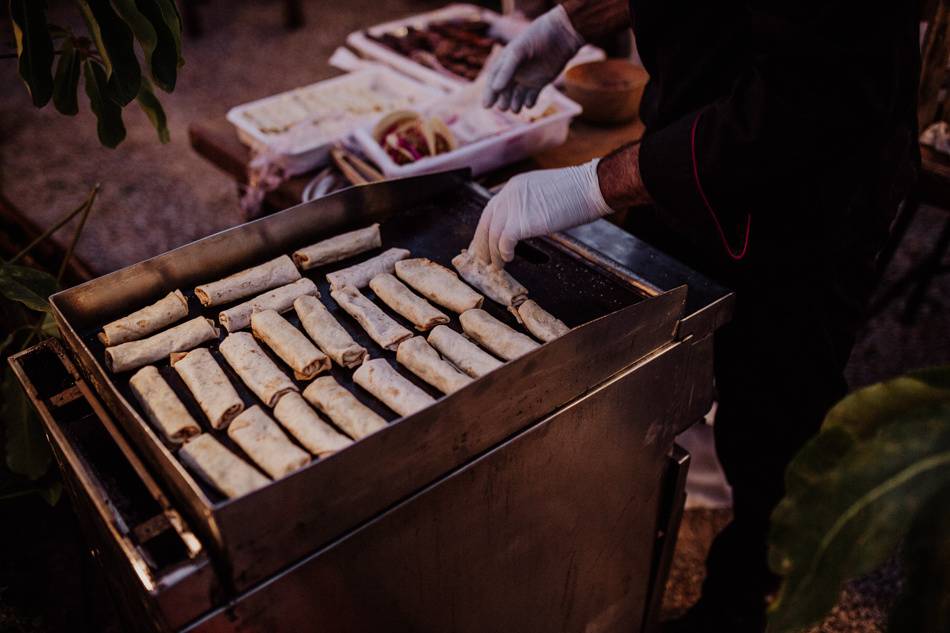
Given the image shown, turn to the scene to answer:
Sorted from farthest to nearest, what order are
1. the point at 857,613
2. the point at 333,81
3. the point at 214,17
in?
the point at 214,17, the point at 333,81, the point at 857,613

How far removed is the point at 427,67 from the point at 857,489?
321 centimetres

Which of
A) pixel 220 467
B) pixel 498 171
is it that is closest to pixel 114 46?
pixel 220 467

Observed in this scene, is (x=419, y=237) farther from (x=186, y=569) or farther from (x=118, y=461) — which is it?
(x=186, y=569)

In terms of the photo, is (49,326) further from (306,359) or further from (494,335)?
(494,335)

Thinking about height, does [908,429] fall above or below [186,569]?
above

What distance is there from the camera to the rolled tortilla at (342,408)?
1425mm

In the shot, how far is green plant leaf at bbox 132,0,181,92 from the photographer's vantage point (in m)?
1.58

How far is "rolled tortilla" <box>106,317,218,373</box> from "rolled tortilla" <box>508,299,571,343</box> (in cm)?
75

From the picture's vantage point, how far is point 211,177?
219 inches

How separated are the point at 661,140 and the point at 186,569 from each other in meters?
1.37

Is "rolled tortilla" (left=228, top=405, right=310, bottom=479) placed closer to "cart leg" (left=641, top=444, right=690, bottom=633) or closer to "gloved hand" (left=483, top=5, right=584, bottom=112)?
"cart leg" (left=641, top=444, right=690, bottom=633)

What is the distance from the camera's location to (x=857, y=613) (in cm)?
259

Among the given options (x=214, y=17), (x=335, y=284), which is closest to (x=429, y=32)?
(x=335, y=284)

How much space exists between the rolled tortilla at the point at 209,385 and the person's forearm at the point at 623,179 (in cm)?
106
